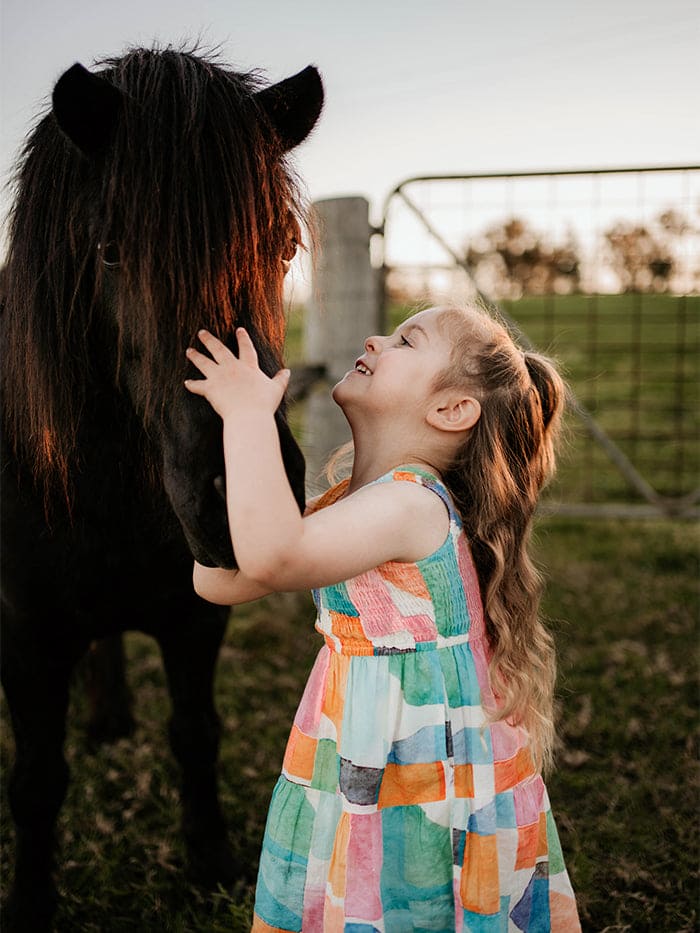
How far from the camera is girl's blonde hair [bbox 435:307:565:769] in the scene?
144cm

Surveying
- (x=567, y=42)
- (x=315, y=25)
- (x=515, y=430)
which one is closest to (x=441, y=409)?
(x=515, y=430)

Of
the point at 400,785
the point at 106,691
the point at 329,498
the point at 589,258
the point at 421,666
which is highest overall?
the point at 589,258

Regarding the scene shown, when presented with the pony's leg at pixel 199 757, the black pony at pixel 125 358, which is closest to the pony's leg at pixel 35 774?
the black pony at pixel 125 358

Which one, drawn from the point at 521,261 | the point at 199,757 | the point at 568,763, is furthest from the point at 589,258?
the point at 199,757

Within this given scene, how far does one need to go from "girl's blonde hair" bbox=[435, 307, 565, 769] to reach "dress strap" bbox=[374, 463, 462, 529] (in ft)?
0.36

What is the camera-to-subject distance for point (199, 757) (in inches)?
87.6

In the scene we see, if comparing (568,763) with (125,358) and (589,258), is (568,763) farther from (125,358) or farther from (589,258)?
(589,258)

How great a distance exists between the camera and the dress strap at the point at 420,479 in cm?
133

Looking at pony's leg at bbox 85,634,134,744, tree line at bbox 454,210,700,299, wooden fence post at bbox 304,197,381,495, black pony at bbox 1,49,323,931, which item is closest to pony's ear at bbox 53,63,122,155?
black pony at bbox 1,49,323,931

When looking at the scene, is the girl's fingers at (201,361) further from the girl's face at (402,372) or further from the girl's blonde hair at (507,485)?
the girl's blonde hair at (507,485)

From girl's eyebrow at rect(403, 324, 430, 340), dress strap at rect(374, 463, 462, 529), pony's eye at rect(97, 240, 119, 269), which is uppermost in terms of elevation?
pony's eye at rect(97, 240, 119, 269)

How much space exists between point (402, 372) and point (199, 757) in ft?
4.64

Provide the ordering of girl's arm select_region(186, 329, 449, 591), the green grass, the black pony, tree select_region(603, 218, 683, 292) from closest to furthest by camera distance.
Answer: girl's arm select_region(186, 329, 449, 591)
the black pony
the green grass
tree select_region(603, 218, 683, 292)

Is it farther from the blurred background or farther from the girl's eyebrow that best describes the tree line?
the girl's eyebrow
